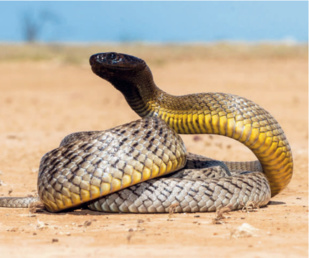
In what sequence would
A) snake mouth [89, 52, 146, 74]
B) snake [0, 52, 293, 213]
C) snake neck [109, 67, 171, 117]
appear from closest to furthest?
snake [0, 52, 293, 213] < snake mouth [89, 52, 146, 74] < snake neck [109, 67, 171, 117]

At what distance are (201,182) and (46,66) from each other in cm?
3272

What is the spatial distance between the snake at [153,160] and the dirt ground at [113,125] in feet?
0.71

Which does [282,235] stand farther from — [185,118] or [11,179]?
[11,179]

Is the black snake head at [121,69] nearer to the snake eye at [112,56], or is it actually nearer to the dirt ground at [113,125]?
the snake eye at [112,56]

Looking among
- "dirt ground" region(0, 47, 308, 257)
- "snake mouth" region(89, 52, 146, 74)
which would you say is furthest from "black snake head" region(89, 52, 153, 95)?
"dirt ground" region(0, 47, 308, 257)

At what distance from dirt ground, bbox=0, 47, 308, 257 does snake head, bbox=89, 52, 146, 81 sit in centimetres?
176

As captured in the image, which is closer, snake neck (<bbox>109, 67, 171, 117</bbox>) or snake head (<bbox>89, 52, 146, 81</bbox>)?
snake head (<bbox>89, 52, 146, 81</bbox>)

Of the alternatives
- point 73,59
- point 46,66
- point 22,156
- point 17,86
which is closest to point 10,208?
point 22,156

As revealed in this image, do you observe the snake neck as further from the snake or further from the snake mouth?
the snake mouth

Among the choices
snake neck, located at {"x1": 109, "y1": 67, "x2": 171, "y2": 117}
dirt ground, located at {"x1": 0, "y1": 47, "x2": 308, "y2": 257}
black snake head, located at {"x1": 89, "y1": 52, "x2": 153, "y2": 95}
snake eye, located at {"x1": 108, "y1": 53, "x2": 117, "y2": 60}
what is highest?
snake eye, located at {"x1": 108, "y1": 53, "x2": 117, "y2": 60}

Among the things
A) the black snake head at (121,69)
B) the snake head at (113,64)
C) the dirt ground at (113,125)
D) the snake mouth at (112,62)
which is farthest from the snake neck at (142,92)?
the dirt ground at (113,125)

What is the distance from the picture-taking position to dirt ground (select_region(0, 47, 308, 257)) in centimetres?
479

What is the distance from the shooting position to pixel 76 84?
29453 millimetres

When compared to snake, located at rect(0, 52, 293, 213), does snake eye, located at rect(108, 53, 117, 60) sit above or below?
above
